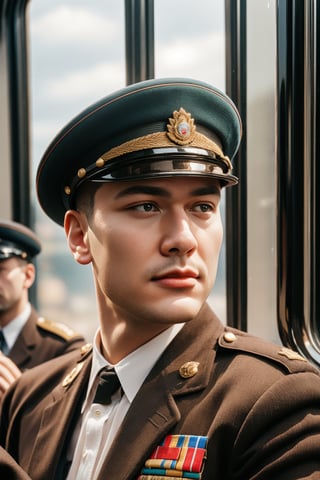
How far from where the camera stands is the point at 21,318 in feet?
9.09

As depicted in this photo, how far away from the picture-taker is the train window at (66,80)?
2.53 m

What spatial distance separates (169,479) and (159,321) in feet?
0.80

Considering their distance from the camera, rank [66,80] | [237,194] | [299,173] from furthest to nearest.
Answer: [66,80] < [237,194] < [299,173]

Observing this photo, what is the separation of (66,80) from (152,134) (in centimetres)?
189

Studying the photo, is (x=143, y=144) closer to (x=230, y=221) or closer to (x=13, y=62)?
(x=230, y=221)

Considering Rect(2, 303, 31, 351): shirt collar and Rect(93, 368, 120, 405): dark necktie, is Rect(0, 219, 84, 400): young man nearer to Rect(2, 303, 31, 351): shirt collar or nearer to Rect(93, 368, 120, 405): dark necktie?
Rect(2, 303, 31, 351): shirt collar

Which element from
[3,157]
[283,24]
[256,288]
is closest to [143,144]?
[283,24]

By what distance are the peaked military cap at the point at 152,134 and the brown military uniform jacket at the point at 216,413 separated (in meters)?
0.29

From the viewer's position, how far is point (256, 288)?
179 centimetres

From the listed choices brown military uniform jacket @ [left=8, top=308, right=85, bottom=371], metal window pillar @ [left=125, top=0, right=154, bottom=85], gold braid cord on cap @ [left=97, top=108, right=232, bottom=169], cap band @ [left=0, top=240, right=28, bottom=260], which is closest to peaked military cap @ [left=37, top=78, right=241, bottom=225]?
gold braid cord on cap @ [left=97, top=108, right=232, bottom=169]

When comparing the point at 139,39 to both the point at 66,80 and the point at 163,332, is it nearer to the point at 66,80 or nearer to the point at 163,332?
the point at 66,80

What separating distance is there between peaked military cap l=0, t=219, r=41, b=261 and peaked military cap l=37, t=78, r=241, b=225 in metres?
1.54

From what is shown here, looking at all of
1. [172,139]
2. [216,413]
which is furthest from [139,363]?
[172,139]

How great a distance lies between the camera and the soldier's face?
1037mm
